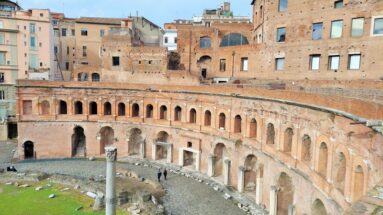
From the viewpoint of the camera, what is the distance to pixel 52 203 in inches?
859

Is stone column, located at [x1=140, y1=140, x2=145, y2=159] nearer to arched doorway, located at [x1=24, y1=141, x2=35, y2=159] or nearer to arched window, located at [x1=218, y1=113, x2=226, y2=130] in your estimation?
arched window, located at [x1=218, y1=113, x2=226, y2=130]

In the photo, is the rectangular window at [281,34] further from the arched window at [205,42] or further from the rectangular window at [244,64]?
the arched window at [205,42]

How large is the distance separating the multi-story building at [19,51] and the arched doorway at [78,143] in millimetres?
9028

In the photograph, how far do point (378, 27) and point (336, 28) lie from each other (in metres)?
2.96

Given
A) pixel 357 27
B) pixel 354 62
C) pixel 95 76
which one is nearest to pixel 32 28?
pixel 95 76

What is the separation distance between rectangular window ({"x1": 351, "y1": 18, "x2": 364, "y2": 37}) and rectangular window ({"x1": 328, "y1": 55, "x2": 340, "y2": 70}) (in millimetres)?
2016

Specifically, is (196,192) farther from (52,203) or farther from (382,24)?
(382,24)

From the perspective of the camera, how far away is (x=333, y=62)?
2583 centimetres

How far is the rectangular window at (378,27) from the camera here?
908 inches

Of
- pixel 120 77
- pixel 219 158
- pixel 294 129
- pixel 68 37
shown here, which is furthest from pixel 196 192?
pixel 68 37

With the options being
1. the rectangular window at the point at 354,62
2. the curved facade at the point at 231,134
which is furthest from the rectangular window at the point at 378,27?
the curved facade at the point at 231,134

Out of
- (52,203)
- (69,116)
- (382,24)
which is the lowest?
(52,203)

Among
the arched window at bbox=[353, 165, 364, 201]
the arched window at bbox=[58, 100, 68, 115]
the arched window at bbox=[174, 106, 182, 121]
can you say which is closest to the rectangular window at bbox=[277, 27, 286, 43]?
the arched window at bbox=[174, 106, 182, 121]

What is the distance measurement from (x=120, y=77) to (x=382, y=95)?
29247mm
